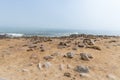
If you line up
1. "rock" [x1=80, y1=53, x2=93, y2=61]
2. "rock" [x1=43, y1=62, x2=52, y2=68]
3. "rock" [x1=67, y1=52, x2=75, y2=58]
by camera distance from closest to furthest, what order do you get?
1. "rock" [x1=43, y1=62, x2=52, y2=68]
2. "rock" [x1=80, y1=53, x2=93, y2=61]
3. "rock" [x1=67, y1=52, x2=75, y2=58]

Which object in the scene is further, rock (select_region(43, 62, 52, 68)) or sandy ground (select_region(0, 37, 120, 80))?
rock (select_region(43, 62, 52, 68))

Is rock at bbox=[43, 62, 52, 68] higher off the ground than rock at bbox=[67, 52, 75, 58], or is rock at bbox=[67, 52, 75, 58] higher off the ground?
rock at bbox=[67, 52, 75, 58]

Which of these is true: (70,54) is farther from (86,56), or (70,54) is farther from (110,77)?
(110,77)

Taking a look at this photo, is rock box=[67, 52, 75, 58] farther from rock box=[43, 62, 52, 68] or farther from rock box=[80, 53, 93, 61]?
rock box=[43, 62, 52, 68]

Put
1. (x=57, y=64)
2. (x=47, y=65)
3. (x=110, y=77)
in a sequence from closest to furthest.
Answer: (x=110, y=77) < (x=47, y=65) < (x=57, y=64)

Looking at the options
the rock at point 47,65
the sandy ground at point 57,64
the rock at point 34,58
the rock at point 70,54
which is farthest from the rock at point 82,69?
the rock at point 34,58

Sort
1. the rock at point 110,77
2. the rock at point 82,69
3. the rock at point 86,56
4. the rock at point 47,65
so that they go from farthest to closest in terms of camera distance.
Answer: the rock at point 86,56, the rock at point 47,65, the rock at point 82,69, the rock at point 110,77

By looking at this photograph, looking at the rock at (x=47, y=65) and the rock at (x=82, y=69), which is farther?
the rock at (x=47, y=65)

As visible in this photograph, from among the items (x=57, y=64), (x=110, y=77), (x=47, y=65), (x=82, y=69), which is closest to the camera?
(x=110, y=77)

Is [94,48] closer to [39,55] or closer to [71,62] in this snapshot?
[71,62]

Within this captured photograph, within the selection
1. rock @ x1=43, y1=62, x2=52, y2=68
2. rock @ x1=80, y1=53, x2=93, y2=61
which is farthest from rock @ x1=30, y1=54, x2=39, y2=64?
rock @ x1=80, y1=53, x2=93, y2=61

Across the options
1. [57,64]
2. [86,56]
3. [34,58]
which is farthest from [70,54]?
[34,58]

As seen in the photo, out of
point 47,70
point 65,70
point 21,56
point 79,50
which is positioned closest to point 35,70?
point 47,70

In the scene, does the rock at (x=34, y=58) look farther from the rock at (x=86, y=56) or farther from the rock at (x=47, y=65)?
the rock at (x=86, y=56)
